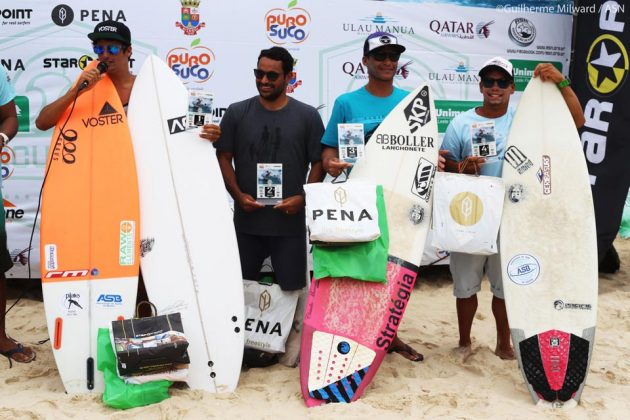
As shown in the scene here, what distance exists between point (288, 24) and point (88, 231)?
214cm

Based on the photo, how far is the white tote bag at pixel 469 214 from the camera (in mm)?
3318

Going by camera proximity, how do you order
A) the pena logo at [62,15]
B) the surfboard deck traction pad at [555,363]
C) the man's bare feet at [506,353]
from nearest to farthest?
the surfboard deck traction pad at [555,363] < the man's bare feet at [506,353] < the pena logo at [62,15]

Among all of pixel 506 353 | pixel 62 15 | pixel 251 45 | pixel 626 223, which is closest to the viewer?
pixel 506 353

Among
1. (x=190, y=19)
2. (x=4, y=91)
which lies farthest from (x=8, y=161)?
(x=190, y=19)

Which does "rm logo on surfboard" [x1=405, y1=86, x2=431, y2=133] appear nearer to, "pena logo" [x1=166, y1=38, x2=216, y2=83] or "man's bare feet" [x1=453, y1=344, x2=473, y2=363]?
"man's bare feet" [x1=453, y1=344, x2=473, y2=363]

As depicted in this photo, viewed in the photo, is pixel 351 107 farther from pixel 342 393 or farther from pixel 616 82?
pixel 616 82

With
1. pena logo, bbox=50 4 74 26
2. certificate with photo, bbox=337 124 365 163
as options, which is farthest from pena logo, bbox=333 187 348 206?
pena logo, bbox=50 4 74 26

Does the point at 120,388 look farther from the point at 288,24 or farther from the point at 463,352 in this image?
the point at 288,24

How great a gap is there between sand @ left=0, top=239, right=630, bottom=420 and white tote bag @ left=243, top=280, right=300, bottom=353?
14cm

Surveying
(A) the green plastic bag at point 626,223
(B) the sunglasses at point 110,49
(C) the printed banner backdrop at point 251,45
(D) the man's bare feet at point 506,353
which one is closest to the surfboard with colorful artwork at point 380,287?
(D) the man's bare feet at point 506,353

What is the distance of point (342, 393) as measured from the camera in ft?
10.2

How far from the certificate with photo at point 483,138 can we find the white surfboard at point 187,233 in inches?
49.2

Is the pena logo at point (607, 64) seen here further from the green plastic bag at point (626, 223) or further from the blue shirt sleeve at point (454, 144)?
the blue shirt sleeve at point (454, 144)

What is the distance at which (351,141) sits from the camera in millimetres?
3273
